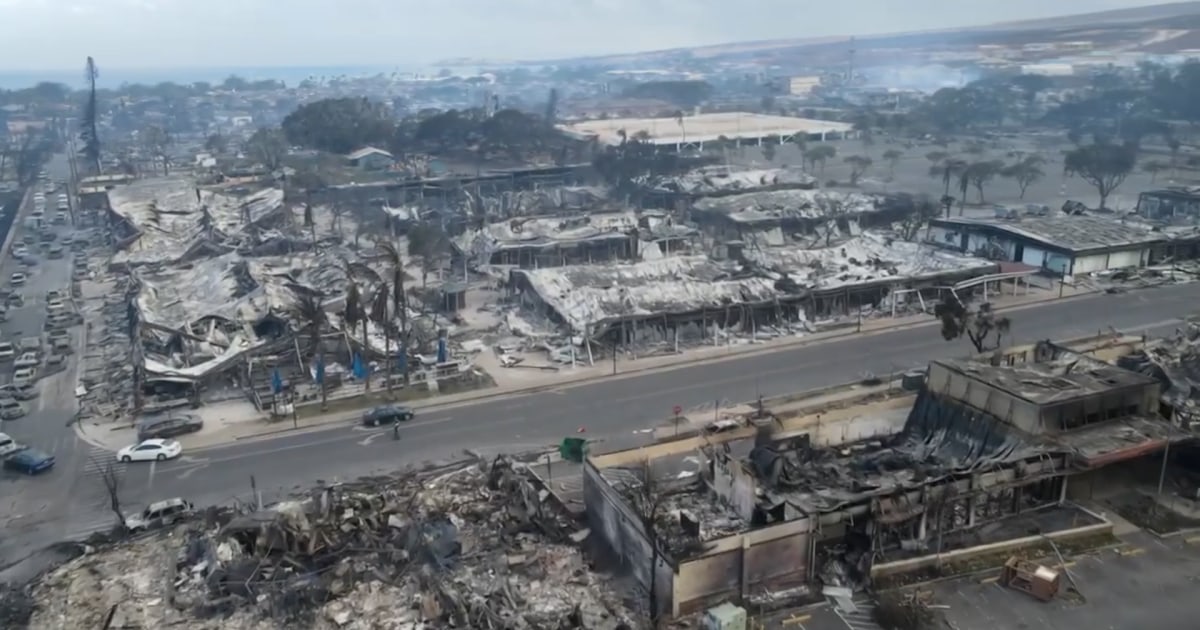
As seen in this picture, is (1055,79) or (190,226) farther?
(1055,79)

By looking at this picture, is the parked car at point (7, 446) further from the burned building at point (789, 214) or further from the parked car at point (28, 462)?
the burned building at point (789, 214)

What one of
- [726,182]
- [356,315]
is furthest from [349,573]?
[726,182]

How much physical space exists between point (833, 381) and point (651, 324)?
6.83 metres

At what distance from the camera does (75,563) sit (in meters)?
19.1

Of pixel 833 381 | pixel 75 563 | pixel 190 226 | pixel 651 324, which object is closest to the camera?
pixel 75 563

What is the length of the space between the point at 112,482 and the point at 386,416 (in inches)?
283

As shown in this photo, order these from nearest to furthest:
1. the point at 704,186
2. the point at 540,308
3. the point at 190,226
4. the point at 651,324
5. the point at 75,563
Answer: the point at 75,563, the point at 651,324, the point at 540,308, the point at 190,226, the point at 704,186

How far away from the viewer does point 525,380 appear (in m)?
30.2

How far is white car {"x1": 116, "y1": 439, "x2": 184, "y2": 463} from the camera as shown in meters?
24.4

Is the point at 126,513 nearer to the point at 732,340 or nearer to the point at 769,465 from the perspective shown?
the point at 769,465

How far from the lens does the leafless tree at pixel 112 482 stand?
20269 millimetres

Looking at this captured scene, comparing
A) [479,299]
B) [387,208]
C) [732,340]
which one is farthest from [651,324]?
[387,208]

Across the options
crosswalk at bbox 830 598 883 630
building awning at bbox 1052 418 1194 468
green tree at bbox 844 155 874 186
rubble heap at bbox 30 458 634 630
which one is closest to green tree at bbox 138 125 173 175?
green tree at bbox 844 155 874 186

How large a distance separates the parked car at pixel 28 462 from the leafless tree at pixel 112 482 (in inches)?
42.3
